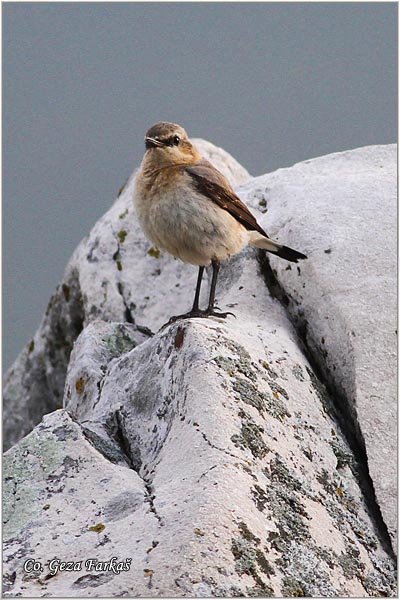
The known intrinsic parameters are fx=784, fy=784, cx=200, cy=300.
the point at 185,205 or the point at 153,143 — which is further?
the point at 153,143

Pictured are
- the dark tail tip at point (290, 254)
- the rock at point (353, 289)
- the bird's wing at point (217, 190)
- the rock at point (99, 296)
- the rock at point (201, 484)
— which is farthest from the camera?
the rock at point (99, 296)

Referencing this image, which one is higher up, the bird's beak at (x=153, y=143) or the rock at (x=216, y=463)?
the bird's beak at (x=153, y=143)

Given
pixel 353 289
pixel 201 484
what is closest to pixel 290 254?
pixel 353 289

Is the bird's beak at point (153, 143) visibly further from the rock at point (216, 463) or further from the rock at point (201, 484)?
the rock at point (201, 484)

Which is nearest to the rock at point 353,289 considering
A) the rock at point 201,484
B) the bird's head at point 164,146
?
the rock at point 201,484

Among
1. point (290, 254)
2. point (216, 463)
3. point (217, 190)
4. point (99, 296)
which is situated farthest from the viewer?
point (99, 296)

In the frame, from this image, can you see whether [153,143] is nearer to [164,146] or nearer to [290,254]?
[164,146]

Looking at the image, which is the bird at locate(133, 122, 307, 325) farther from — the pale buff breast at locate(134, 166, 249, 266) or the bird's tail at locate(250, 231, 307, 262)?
the bird's tail at locate(250, 231, 307, 262)
